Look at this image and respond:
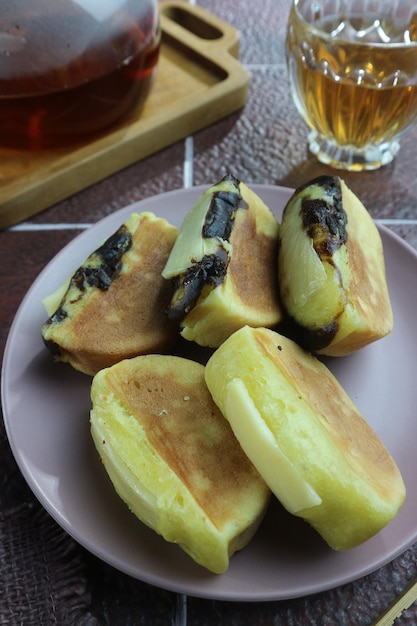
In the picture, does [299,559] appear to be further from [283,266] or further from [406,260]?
[406,260]

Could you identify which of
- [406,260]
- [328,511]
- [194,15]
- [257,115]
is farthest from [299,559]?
[194,15]

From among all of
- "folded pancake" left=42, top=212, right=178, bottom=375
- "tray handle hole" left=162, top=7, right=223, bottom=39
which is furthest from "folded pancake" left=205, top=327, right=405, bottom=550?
"tray handle hole" left=162, top=7, right=223, bottom=39

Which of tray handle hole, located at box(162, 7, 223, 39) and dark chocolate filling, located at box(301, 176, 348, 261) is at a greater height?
dark chocolate filling, located at box(301, 176, 348, 261)

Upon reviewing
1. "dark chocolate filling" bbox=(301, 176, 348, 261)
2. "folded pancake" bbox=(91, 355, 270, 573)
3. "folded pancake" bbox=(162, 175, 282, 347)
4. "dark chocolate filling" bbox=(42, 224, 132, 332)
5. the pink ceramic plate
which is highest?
"dark chocolate filling" bbox=(301, 176, 348, 261)

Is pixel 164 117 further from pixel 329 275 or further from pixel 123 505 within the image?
pixel 123 505

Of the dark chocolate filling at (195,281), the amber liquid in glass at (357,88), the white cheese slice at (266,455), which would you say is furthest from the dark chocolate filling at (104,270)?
the amber liquid in glass at (357,88)

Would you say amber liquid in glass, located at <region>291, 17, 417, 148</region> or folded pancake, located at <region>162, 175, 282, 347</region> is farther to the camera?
amber liquid in glass, located at <region>291, 17, 417, 148</region>

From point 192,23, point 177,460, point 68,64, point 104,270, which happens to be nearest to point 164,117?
point 68,64

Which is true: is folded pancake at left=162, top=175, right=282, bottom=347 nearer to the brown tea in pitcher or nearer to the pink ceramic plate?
the pink ceramic plate
